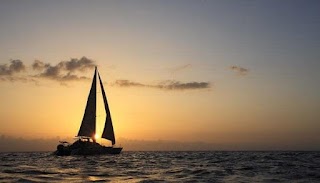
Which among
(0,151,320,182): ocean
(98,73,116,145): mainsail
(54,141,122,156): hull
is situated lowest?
(0,151,320,182): ocean

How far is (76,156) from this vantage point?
8381 centimetres

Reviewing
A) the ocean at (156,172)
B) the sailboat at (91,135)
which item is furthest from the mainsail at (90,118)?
the ocean at (156,172)

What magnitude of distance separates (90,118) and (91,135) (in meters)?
3.89

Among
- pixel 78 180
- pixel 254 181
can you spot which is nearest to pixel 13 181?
pixel 78 180

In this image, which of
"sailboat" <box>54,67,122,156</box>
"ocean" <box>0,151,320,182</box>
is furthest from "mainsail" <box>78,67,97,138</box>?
"ocean" <box>0,151,320,182</box>

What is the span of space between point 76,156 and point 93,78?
61.9 ft

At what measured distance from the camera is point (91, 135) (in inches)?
3556

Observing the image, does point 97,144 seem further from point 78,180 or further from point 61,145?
point 78,180

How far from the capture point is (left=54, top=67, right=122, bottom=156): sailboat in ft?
280

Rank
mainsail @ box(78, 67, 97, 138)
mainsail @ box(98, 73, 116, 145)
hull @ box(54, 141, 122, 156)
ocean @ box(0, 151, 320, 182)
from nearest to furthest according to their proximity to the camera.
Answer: ocean @ box(0, 151, 320, 182) < hull @ box(54, 141, 122, 156) < mainsail @ box(78, 67, 97, 138) < mainsail @ box(98, 73, 116, 145)

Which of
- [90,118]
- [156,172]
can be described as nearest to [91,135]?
[90,118]

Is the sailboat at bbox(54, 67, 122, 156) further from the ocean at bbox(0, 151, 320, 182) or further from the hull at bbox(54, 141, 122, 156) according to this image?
the ocean at bbox(0, 151, 320, 182)

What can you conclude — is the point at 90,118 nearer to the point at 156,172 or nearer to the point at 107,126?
the point at 107,126

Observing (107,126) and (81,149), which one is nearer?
(81,149)
